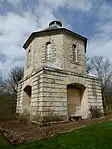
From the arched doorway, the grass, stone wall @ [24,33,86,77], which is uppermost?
stone wall @ [24,33,86,77]

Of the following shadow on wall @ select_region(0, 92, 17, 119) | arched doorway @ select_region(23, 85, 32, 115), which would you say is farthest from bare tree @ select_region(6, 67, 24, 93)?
arched doorway @ select_region(23, 85, 32, 115)

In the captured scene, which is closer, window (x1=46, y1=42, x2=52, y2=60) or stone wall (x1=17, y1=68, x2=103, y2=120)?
stone wall (x1=17, y1=68, x2=103, y2=120)

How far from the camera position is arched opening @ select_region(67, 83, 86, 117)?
1343 cm

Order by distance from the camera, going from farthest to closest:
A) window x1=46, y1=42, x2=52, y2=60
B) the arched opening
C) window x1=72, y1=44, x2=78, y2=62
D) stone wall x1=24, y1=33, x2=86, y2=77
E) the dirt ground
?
window x1=72, y1=44, x2=78, y2=62
window x1=46, y1=42, x2=52, y2=60
stone wall x1=24, y1=33, x2=86, y2=77
the arched opening
the dirt ground

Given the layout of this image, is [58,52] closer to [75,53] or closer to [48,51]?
[48,51]

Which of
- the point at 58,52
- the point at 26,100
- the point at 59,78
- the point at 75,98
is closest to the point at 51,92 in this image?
the point at 59,78

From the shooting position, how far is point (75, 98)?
13.9 metres

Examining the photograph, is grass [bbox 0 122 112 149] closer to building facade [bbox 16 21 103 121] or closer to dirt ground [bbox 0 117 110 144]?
dirt ground [bbox 0 117 110 144]

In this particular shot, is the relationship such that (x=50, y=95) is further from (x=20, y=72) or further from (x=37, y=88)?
(x=20, y=72)

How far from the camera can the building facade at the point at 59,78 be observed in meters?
10.8

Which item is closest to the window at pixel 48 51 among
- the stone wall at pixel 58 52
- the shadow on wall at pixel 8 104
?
the stone wall at pixel 58 52

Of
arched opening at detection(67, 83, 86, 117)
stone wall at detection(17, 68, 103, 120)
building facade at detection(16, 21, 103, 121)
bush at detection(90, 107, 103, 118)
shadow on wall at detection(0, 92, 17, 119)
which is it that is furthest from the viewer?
shadow on wall at detection(0, 92, 17, 119)

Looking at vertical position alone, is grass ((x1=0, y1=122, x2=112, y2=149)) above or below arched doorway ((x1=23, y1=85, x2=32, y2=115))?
below

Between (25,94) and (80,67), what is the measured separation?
6449 mm
